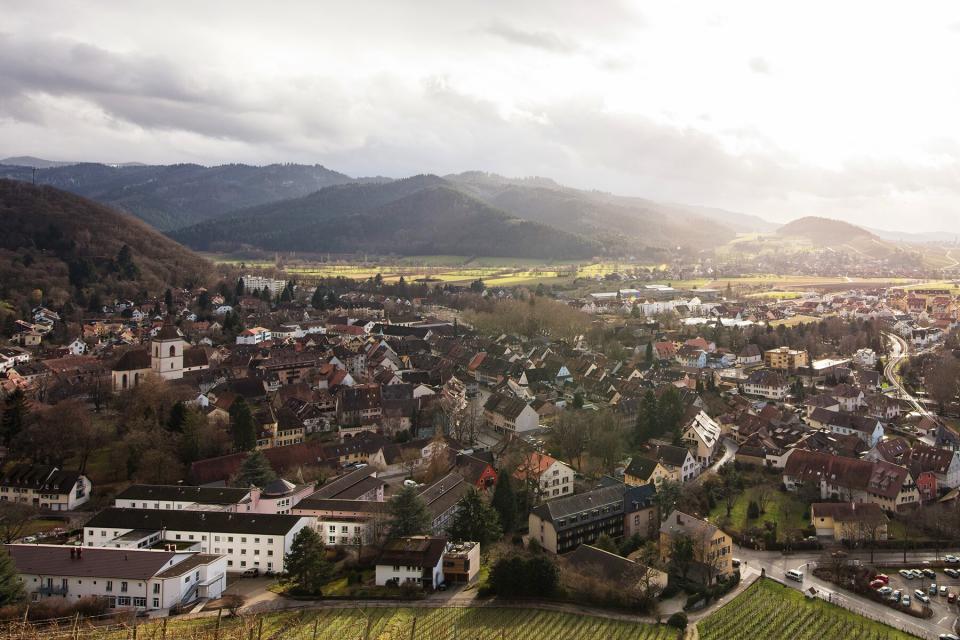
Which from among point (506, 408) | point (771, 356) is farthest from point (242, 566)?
point (771, 356)

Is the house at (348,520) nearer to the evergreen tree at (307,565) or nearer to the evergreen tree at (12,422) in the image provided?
the evergreen tree at (307,565)

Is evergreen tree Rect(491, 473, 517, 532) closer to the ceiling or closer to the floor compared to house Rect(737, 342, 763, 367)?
closer to the floor

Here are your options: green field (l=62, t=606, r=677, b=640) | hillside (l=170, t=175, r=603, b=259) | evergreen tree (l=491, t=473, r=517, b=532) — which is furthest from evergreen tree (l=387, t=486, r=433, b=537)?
hillside (l=170, t=175, r=603, b=259)

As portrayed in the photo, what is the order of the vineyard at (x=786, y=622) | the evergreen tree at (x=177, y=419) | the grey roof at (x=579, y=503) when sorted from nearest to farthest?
the vineyard at (x=786, y=622) < the grey roof at (x=579, y=503) < the evergreen tree at (x=177, y=419)

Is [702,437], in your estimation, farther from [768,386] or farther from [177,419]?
[177,419]

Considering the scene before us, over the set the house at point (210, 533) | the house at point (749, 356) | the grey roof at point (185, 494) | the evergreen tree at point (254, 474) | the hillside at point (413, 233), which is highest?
the hillside at point (413, 233)

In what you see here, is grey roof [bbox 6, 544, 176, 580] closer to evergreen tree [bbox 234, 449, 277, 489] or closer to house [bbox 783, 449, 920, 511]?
evergreen tree [bbox 234, 449, 277, 489]

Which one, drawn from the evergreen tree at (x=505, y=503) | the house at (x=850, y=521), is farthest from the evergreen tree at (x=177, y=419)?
the house at (x=850, y=521)
